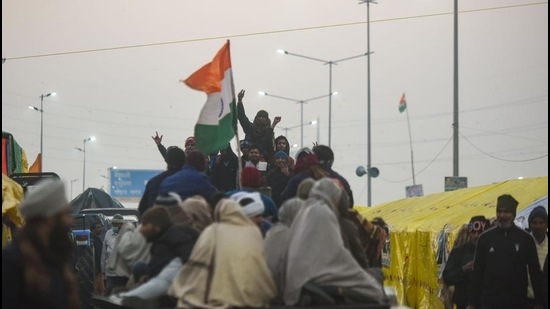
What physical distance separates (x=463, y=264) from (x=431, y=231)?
915cm

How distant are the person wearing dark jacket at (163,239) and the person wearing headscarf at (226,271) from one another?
26.7 inches

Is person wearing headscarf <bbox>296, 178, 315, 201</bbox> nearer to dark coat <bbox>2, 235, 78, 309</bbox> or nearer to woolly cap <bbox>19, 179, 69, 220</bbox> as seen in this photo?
woolly cap <bbox>19, 179, 69, 220</bbox>

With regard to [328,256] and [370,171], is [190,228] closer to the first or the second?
[328,256]

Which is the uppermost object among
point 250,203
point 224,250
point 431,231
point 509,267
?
point 250,203

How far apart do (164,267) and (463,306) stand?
22.1 feet

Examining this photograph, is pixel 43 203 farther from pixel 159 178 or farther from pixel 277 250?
pixel 159 178

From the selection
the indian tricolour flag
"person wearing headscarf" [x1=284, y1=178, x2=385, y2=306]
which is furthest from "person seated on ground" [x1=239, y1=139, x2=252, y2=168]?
"person wearing headscarf" [x1=284, y1=178, x2=385, y2=306]

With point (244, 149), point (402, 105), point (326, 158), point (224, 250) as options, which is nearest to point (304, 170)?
point (326, 158)

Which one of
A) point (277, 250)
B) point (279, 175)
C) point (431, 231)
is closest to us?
point (277, 250)

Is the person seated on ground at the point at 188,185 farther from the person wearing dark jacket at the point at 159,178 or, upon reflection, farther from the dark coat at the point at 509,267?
the dark coat at the point at 509,267

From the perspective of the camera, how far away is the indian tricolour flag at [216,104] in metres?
14.0

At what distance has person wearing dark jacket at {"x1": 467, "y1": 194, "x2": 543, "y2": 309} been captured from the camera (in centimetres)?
1397

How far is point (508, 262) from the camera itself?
13992 mm

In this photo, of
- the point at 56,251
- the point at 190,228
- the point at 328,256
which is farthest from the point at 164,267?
the point at 56,251
